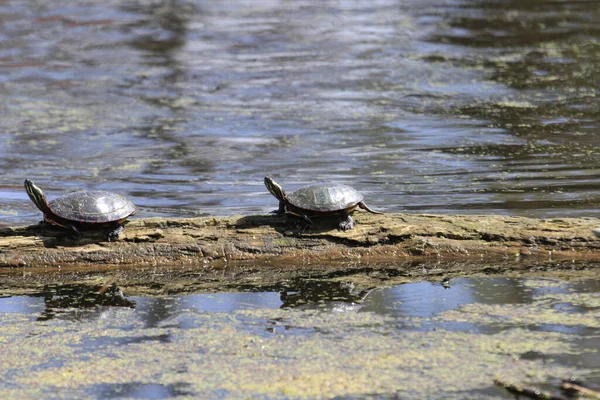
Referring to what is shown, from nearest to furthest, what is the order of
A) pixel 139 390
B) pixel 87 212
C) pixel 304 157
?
pixel 139 390 < pixel 87 212 < pixel 304 157

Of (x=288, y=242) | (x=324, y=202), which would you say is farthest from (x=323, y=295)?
(x=324, y=202)

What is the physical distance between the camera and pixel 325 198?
17.1 ft

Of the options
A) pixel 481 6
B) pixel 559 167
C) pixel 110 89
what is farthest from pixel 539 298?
pixel 481 6

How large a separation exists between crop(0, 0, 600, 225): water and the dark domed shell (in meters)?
1.55

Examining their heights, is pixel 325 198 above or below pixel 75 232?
above

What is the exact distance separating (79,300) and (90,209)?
49 centimetres

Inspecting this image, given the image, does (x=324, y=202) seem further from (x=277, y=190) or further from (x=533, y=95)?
(x=533, y=95)

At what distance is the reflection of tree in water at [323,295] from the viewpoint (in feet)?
15.7

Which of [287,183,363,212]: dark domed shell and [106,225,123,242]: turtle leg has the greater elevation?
A: [287,183,363,212]: dark domed shell

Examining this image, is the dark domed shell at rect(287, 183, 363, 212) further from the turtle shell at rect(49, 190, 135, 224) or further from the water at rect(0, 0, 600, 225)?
the water at rect(0, 0, 600, 225)

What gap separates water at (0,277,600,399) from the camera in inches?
147

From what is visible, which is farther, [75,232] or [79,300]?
[75,232]

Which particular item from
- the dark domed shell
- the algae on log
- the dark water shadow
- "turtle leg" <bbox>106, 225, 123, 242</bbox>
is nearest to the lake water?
the dark water shadow

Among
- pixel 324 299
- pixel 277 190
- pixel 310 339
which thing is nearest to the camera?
pixel 310 339
